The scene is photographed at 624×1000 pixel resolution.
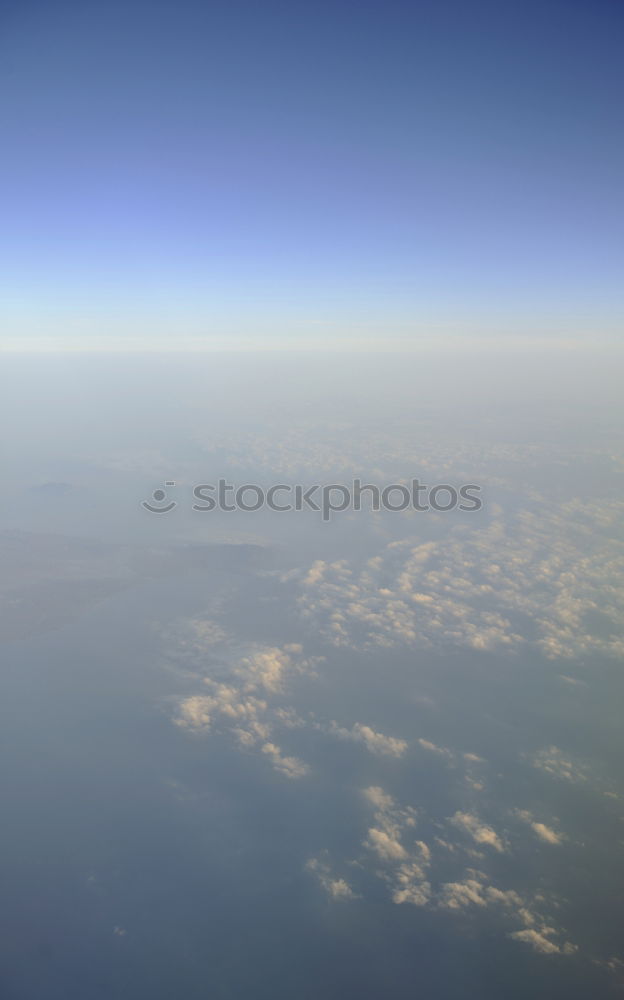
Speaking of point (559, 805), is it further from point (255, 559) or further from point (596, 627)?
point (255, 559)

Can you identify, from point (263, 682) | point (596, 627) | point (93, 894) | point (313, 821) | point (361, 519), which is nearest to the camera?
point (93, 894)

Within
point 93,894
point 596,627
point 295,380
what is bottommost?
point 93,894

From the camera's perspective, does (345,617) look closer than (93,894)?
No

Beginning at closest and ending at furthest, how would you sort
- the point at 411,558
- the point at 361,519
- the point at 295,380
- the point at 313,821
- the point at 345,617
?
the point at 313,821, the point at 345,617, the point at 411,558, the point at 361,519, the point at 295,380

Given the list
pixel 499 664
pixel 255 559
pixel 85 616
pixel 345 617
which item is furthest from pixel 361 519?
pixel 85 616

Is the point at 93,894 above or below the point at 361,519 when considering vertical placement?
below

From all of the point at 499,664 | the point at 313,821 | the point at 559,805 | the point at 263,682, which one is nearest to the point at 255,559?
the point at 263,682
